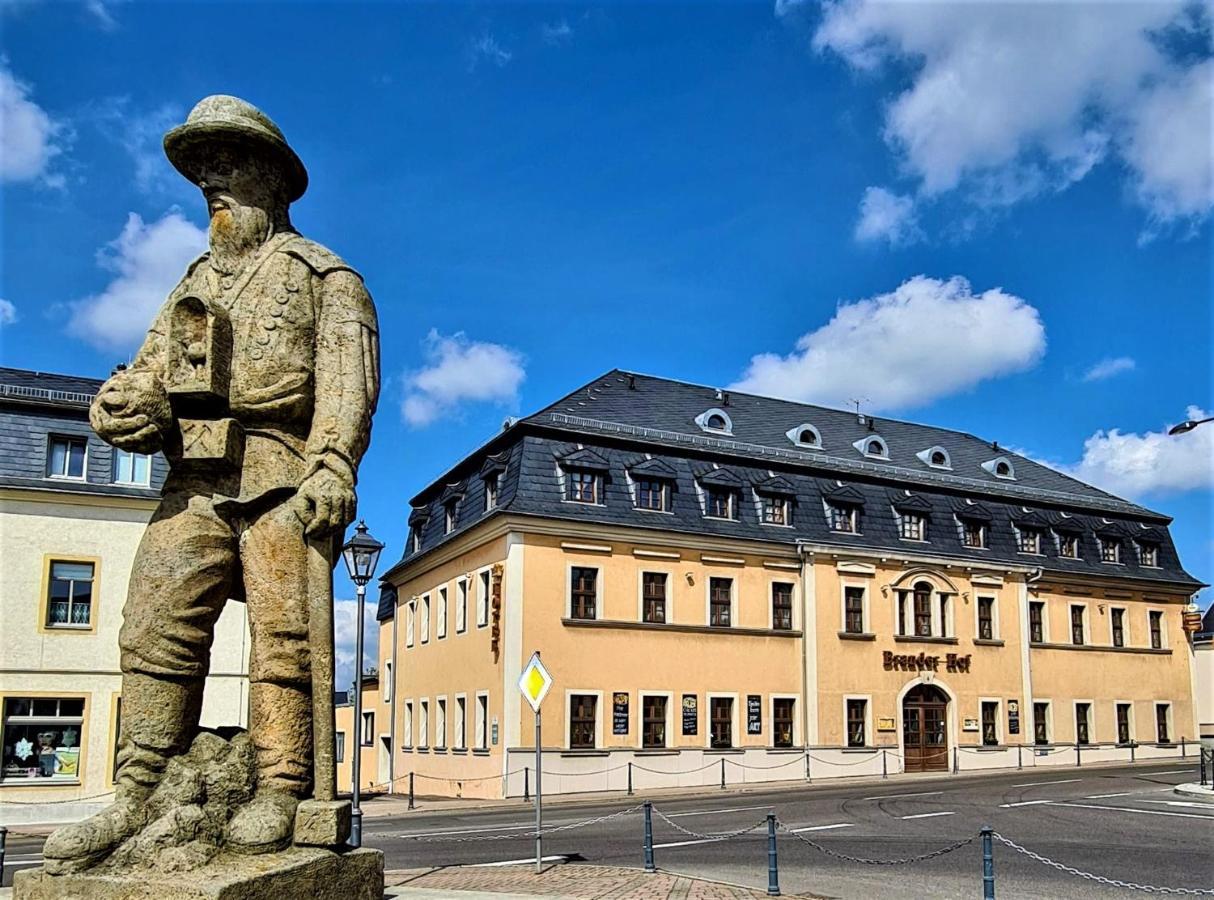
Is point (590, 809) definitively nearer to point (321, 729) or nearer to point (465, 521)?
point (465, 521)

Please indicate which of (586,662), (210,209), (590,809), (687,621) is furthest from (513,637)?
(210,209)

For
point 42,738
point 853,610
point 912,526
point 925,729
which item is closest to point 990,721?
point 925,729

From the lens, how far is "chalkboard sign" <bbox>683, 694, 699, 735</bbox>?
32.8 m

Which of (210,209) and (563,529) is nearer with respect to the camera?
(210,209)

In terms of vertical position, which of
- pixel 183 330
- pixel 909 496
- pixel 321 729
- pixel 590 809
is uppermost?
pixel 909 496

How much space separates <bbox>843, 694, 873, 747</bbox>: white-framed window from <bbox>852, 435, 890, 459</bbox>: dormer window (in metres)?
9.01

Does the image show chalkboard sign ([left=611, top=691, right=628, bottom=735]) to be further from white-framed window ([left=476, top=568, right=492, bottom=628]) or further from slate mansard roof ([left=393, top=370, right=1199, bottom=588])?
slate mansard roof ([left=393, top=370, right=1199, bottom=588])

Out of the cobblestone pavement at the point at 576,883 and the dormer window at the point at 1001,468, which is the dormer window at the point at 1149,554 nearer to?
the dormer window at the point at 1001,468

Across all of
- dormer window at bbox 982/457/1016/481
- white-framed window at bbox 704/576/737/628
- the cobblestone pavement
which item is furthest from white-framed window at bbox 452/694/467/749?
the cobblestone pavement

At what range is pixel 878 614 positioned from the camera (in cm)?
3691

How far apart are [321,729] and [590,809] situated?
1941cm

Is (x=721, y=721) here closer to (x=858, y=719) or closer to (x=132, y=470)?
(x=858, y=719)

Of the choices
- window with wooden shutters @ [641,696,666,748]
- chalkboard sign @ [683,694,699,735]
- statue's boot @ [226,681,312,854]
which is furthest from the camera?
chalkboard sign @ [683,694,699,735]

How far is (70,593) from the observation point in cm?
2703
